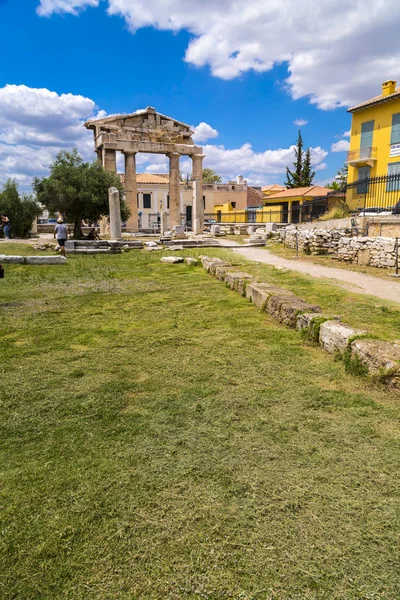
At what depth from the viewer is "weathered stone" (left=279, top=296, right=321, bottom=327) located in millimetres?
5434

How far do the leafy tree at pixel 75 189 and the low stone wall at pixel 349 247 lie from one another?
40.4 feet

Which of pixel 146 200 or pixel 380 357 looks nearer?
pixel 380 357

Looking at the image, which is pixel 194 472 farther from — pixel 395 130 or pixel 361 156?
pixel 361 156

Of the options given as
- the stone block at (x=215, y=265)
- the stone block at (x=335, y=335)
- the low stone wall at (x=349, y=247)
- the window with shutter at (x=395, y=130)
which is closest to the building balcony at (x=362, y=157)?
the window with shutter at (x=395, y=130)

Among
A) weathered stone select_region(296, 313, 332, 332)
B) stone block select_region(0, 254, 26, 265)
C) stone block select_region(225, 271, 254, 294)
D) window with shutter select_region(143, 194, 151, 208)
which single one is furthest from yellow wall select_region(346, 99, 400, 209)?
window with shutter select_region(143, 194, 151, 208)

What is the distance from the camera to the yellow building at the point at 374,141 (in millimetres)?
28328

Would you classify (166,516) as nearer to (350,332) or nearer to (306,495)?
(306,495)

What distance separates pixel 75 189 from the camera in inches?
882

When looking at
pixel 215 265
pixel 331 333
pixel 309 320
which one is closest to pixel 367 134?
pixel 215 265

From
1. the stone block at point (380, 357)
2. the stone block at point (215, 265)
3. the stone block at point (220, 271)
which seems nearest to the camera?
the stone block at point (380, 357)

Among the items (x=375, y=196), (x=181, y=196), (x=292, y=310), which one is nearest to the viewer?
(x=292, y=310)

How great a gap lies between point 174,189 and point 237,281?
27755mm

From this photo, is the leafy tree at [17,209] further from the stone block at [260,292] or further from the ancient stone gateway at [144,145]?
the stone block at [260,292]

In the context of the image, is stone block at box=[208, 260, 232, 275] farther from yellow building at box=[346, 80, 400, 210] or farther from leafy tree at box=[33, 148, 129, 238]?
yellow building at box=[346, 80, 400, 210]
